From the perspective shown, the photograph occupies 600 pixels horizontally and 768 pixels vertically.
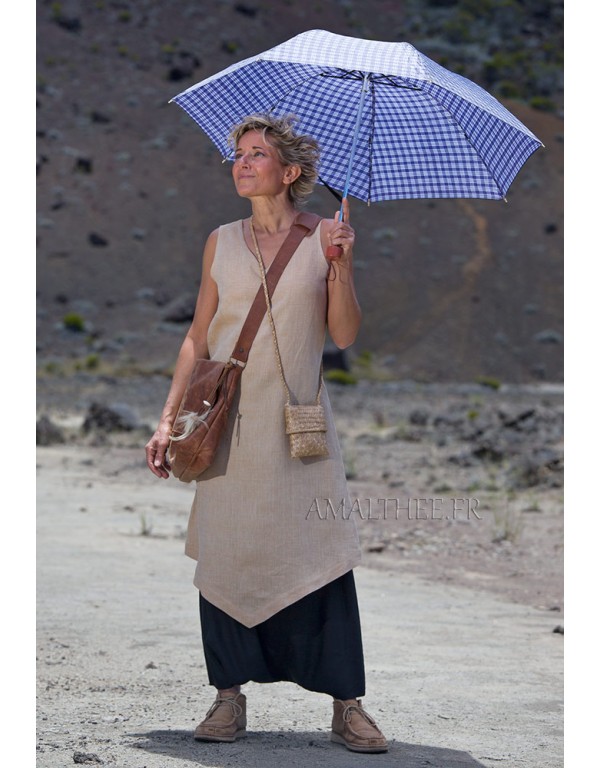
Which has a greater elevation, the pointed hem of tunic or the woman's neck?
the woman's neck

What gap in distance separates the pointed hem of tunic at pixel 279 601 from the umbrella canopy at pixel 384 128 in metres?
1.25

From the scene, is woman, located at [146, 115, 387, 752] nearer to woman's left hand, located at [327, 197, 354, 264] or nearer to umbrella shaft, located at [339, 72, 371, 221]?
woman's left hand, located at [327, 197, 354, 264]

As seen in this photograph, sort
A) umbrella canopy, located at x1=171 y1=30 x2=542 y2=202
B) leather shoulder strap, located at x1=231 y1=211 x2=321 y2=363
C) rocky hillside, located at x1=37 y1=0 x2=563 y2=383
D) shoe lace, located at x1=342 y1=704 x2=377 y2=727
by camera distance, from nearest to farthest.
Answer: leather shoulder strap, located at x1=231 y1=211 x2=321 y2=363
shoe lace, located at x1=342 y1=704 x2=377 y2=727
umbrella canopy, located at x1=171 y1=30 x2=542 y2=202
rocky hillside, located at x1=37 y1=0 x2=563 y2=383

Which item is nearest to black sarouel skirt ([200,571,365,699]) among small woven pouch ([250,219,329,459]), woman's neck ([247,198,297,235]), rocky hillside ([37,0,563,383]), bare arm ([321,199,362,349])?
small woven pouch ([250,219,329,459])

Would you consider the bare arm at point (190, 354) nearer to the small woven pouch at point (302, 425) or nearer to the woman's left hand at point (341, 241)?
the small woven pouch at point (302, 425)

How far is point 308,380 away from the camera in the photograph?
3816 mm

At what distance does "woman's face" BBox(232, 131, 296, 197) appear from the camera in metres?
3.80

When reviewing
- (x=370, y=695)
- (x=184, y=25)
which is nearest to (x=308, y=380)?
(x=370, y=695)

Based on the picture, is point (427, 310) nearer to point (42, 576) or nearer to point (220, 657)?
point (42, 576)

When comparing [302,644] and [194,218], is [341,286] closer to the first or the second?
[302,644]

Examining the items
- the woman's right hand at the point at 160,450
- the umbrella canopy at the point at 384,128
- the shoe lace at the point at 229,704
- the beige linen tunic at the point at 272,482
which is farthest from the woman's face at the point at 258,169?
the shoe lace at the point at 229,704

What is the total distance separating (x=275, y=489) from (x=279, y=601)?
0.32 m

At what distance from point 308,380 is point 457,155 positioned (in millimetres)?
1033

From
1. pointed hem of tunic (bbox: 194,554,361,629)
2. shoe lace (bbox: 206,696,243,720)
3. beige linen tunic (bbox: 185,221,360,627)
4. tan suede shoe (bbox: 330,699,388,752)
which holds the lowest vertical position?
tan suede shoe (bbox: 330,699,388,752)
